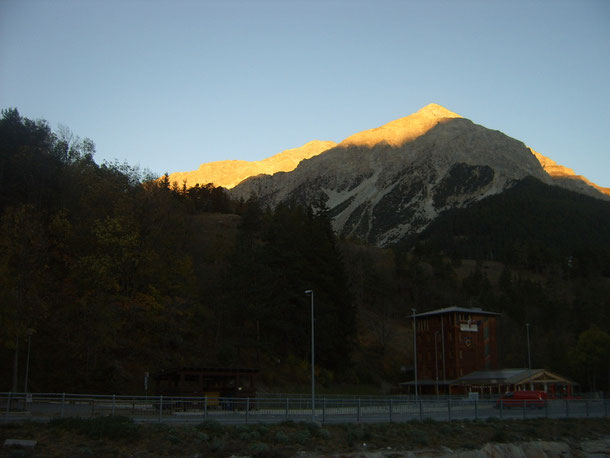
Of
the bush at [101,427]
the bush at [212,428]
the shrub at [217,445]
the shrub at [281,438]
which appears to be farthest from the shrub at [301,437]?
the bush at [101,427]

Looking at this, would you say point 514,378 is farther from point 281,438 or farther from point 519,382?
point 281,438

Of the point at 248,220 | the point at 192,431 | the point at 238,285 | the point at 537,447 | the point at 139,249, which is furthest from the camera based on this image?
the point at 248,220

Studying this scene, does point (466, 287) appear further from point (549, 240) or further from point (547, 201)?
point (547, 201)

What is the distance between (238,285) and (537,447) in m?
35.3

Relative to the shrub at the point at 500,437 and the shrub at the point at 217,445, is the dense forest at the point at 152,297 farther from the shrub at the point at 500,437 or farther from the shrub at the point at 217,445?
the shrub at the point at 500,437

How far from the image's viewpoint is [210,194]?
533 ft

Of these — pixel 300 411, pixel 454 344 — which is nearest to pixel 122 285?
pixel 300 411

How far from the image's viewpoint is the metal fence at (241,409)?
28.2m

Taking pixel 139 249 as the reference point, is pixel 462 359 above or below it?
below

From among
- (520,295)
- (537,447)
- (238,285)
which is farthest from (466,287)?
(537,447)

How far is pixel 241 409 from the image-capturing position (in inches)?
1260

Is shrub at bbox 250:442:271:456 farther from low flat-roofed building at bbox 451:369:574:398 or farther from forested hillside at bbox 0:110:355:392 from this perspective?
low flat-roofed building at bbox 451:369:574:398

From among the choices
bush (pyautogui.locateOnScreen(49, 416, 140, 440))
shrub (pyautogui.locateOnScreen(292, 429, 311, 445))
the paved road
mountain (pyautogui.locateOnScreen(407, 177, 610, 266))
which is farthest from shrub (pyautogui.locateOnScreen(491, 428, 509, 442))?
mountain (pyautogui.locateOnScreen(407, 177, 610, 266))

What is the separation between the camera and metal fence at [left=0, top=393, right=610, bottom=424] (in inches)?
1109
